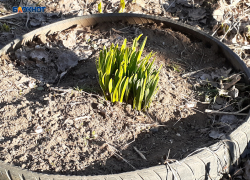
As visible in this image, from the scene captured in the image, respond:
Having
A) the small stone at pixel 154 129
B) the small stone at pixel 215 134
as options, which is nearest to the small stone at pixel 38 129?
the small stone at pixel 154 129

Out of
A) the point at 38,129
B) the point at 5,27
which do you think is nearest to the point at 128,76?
the point at 38,129

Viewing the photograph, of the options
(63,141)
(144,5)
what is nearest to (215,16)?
(144,5)

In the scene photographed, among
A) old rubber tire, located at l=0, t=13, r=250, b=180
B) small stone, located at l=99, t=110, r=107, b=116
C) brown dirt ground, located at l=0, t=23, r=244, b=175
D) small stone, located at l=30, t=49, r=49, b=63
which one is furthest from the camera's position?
small stone, located at l=30, t=49, r=49, b=63

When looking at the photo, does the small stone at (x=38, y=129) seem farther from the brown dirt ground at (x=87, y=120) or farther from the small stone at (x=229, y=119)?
the small stone at (x=229, y=119)

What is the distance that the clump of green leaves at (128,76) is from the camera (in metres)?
1.78

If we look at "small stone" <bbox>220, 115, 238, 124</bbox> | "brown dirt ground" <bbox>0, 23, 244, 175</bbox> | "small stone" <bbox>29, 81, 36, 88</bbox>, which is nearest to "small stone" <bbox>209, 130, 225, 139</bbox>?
"brown dirt ground" <bbox>0, 23, 244, 175</bbox>

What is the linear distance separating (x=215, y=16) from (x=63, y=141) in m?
2.73

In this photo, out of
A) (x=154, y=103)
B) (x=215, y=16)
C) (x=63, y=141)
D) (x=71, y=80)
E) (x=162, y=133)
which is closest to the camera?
(x=63, y=141)

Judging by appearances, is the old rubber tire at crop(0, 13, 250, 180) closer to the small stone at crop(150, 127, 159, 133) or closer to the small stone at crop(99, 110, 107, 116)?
the small stone at crop(150, 127, 159, 133)

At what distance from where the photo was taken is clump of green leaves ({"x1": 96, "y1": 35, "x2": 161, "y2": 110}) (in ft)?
5.84

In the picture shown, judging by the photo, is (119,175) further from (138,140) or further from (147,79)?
(147,79)

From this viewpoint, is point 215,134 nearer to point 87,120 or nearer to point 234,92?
point 234,92

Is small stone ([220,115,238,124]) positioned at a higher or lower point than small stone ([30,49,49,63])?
lower

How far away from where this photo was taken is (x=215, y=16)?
3449 millimetres
